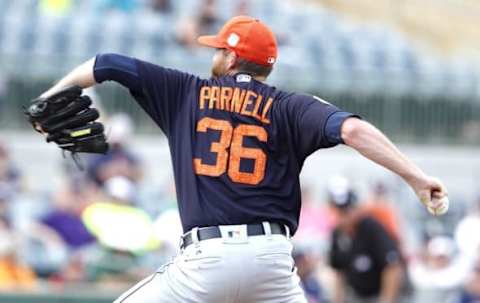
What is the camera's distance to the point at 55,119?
18.3 ft

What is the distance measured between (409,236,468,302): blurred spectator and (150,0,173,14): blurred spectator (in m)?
4.80

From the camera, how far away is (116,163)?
1074cm

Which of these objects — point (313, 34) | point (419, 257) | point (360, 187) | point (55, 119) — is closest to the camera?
point (55, 119)

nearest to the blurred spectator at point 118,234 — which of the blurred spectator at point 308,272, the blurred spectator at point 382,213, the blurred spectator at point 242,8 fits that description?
the blurred spectator at point 308,272

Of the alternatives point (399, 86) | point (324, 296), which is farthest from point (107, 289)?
point (399, 86)

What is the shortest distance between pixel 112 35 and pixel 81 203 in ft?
12.5

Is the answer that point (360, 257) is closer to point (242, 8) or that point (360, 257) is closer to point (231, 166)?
point (231, 166)

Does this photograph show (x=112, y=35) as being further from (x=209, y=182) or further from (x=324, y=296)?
(x=209, y=182)

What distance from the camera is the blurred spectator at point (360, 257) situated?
9.46 metres

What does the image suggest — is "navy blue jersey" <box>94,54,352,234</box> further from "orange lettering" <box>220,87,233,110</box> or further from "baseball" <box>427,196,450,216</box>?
"baseball" <box>427,196,450,216</box>

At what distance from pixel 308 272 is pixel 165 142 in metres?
3.73

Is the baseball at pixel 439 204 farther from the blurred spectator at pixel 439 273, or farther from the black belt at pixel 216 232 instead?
the blurred spectator at pixel 439 273

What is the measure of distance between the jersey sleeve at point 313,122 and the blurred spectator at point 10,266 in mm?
Result: 4183

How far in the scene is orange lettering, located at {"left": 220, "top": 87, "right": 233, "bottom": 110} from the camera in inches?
209
